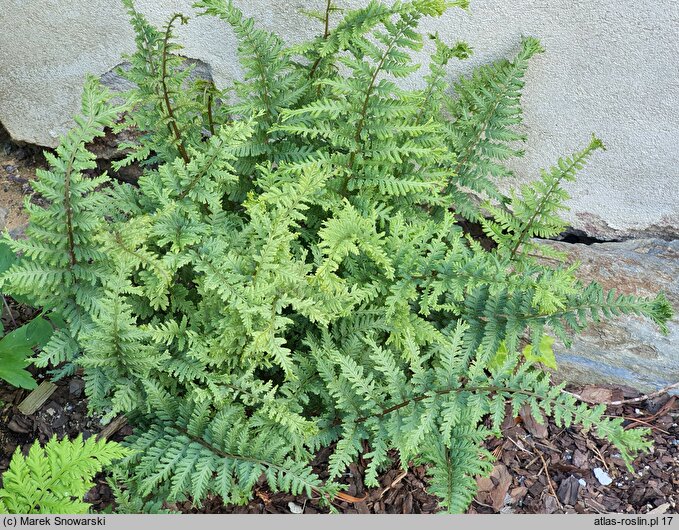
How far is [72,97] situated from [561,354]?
279 centimetres

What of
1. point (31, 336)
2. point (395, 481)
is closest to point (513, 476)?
point (395, 481)

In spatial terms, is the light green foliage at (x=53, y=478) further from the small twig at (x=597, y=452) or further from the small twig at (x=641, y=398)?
the small twig at (x=641, y=398)

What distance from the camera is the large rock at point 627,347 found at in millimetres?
3035

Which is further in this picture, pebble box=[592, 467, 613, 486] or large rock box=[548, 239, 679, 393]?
large rock box=[548, 239, 679, 393]

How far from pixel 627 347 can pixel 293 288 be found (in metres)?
1.67

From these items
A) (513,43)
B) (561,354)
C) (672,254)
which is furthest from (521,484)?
(513,43)

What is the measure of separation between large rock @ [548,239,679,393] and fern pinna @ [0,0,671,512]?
58 centimetres

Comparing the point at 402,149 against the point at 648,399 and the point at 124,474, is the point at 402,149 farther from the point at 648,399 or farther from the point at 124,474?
the point at 648,399

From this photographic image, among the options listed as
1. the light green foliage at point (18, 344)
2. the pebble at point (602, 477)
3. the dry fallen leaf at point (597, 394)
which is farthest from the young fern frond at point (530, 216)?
the light green foliage at point (18, 344)

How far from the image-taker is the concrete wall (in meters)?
2.92

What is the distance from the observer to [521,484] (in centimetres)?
278

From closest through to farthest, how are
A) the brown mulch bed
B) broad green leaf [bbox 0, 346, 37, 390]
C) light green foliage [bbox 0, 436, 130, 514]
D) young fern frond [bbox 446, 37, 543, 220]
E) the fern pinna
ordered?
light green foliage [bbox 0, 436, 130, 514] < the fern pinna < broad green leaf [bbox 0, 346, 37, 390] < the brown mulch bed < young fern frond [bbox 446, 37, 543, 220]

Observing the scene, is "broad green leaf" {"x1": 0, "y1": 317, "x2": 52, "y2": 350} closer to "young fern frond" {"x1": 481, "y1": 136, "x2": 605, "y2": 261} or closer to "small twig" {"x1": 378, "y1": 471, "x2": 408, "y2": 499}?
"small twig" {"x1": 378, "y1": 471, "x2": 408, "y2": 499}

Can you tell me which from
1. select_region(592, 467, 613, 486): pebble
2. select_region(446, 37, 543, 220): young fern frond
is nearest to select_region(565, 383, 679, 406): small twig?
select_region(592, 467, 613, 486): pebble
